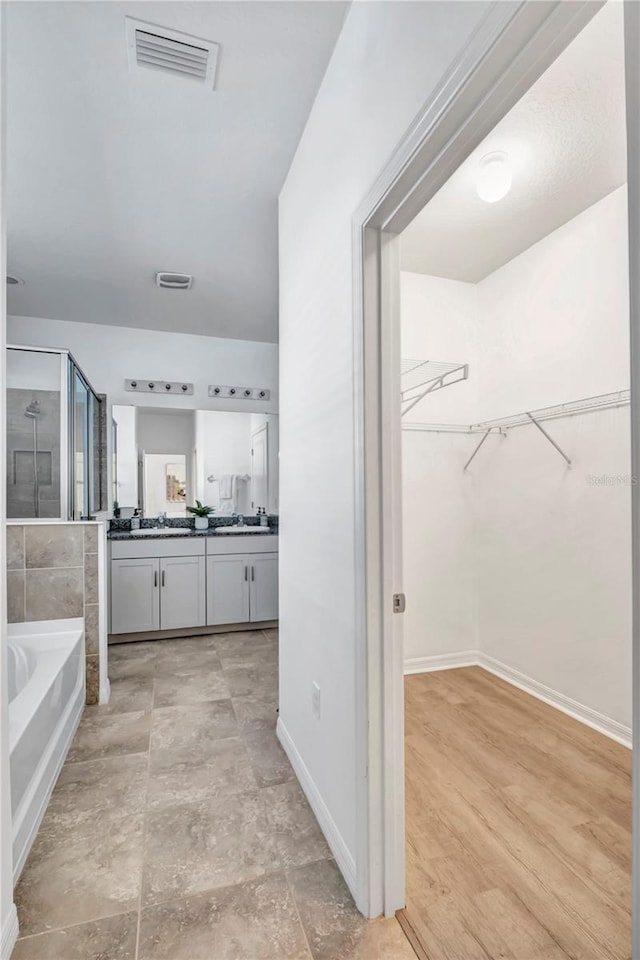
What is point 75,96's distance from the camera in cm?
186

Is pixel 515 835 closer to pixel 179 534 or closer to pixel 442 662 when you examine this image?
pixel 442 662

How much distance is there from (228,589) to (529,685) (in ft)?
7.99

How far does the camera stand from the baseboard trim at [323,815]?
1.48 metres

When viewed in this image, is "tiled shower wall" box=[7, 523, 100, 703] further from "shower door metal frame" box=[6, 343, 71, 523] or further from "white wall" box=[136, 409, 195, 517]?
"white wall" box=[136, 409, 195, 517]

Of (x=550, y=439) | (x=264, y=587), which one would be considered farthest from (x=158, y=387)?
(x=550, y=439)

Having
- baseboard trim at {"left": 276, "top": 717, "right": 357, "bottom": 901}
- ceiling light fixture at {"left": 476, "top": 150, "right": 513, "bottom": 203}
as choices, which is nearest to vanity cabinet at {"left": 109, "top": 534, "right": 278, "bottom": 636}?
baseboard trim at {"left": 276, "top": 717, "right": 357, "bottom": 901}

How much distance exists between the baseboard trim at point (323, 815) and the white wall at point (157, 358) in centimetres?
313

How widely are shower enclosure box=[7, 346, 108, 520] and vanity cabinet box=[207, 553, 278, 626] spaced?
1129mm

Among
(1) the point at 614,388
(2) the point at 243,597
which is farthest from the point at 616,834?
(2) the point at 243,597

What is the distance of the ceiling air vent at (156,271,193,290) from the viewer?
3.35 meters

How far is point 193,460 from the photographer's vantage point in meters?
4.53

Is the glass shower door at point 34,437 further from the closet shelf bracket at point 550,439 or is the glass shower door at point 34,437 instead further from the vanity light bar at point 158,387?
the closet shelf bracket at point 550,439

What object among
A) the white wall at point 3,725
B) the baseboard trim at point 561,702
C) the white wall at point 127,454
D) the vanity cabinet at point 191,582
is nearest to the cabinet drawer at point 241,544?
the vanity cabinet at point 191,582

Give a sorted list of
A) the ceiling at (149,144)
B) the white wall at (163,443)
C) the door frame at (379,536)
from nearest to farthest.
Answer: the door frame at (379,536)
the ceiling at (149,144)
the white wall at (163,443)
